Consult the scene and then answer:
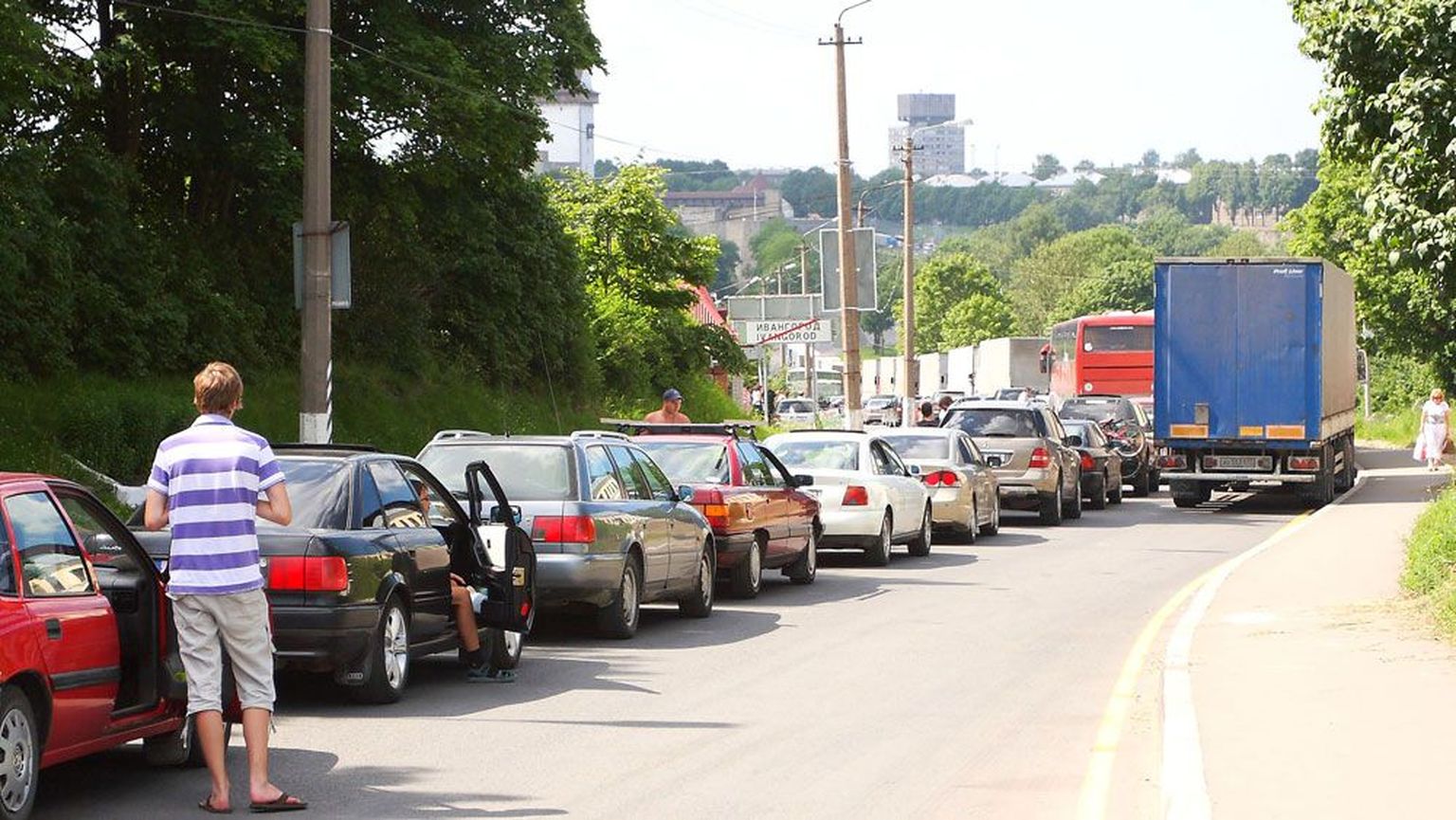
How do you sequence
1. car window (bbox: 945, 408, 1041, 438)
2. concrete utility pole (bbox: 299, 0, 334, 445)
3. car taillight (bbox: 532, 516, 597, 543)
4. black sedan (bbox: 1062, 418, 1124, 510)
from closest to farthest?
car taillight (bbox: 532, 516, 597, 543), concrete utility pole (bbox: 299, 0, 334, 445), car window (bbox: 945, 408, 1041, 438), black sedan (bbox: 1062, 418, 1124, 510)

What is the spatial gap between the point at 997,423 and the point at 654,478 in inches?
645

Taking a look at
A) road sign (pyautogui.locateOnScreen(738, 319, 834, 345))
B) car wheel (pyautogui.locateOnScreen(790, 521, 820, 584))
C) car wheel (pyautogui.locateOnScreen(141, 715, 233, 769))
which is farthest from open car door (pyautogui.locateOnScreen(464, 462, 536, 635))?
road sign (pyautogui.locateOnScreen(738, 319, 834, 345))

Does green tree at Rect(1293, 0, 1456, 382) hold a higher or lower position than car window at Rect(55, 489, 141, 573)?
higher

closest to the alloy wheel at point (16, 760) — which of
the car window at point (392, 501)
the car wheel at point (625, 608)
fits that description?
the car window at point (392, 501)

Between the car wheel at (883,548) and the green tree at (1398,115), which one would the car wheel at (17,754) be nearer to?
the green tree at (1398,115)

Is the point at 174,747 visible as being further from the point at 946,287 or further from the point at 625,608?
the point at 946,287

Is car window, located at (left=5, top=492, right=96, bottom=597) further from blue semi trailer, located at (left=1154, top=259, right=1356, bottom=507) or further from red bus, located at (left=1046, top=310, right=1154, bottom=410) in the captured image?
red bus, located at (left=1046, top=310, right=1154, bottom=410)

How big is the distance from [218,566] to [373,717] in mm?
3062

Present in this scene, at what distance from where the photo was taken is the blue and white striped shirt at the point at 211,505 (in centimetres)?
877

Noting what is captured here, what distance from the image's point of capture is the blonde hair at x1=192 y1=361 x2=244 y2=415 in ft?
29.2

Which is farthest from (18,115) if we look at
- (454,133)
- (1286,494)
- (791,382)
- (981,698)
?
(791,382)

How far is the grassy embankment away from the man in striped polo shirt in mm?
8558

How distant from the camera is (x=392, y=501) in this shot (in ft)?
40.2

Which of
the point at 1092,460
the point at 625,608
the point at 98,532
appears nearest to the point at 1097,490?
the point at 1092,460
